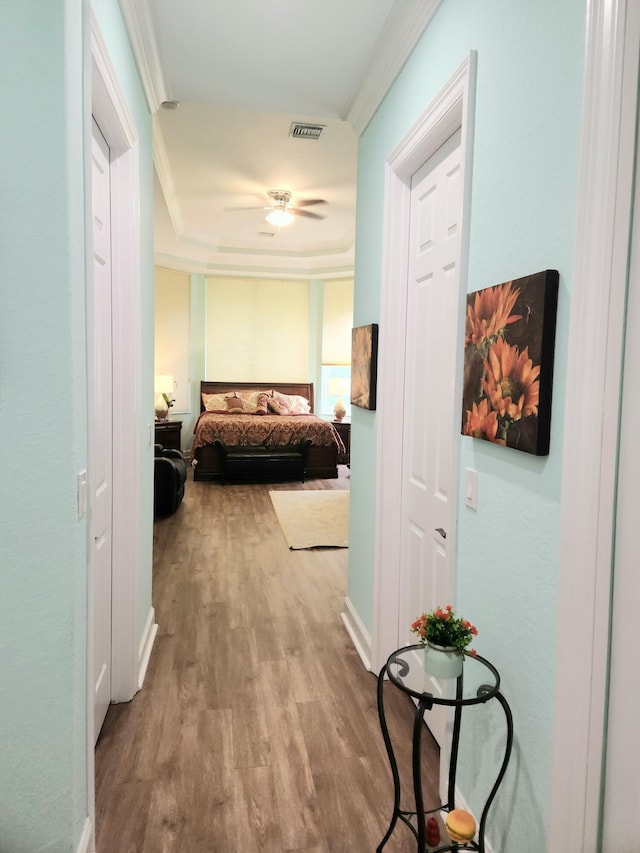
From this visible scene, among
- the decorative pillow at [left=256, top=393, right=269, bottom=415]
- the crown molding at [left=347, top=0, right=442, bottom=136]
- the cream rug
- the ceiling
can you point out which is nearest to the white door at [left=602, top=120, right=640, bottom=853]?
the crown molding at [left=347, top=0, right=442, bottom=136]

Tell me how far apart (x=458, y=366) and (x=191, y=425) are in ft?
23.2

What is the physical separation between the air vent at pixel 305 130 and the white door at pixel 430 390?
169 centimetres

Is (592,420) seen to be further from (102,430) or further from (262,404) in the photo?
(262,404)

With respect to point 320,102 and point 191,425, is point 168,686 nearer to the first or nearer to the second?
point 320,102

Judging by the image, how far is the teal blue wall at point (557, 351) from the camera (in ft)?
4.17

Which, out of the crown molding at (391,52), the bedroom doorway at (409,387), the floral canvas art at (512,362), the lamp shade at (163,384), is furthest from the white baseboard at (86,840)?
the lamp shade at (163,384)

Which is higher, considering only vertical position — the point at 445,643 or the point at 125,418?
the point at 125,418

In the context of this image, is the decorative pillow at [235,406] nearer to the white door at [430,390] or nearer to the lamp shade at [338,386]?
the lamp shade at [338,386]

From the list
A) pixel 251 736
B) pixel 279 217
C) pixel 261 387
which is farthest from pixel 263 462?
pixel 251 736

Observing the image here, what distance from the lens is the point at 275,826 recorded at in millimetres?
1807

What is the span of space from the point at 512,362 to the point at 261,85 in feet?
7.33

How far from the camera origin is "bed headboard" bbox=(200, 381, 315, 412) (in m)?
8.51

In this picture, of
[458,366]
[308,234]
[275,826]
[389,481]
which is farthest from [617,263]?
[308,234]

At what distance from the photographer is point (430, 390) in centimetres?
231
